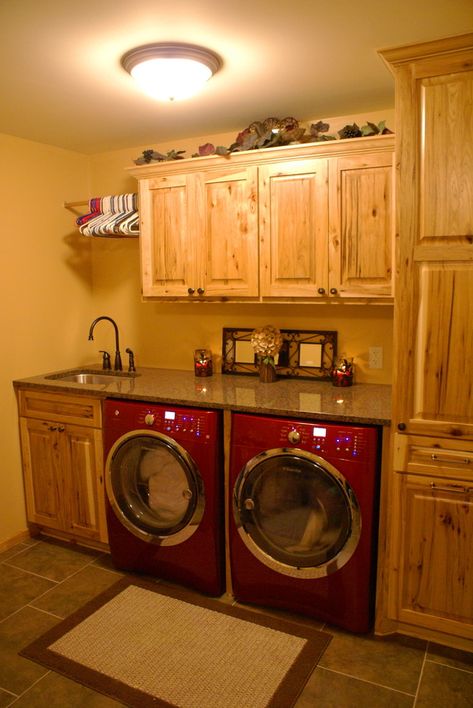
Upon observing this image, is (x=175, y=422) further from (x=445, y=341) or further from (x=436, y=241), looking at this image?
(x=436, y=241)

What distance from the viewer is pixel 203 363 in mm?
3242

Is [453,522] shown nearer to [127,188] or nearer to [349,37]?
[349,37]

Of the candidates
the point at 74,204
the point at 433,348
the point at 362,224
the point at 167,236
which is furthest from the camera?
the point at 74,204

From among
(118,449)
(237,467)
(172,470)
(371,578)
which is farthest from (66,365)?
(371,578)

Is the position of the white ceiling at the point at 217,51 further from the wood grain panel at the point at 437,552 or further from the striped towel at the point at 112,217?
the wood grain panel at the point at 437,552

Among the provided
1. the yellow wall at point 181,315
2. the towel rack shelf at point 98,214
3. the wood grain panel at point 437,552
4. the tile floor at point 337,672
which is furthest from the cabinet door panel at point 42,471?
the wood grain panel at point 437,552

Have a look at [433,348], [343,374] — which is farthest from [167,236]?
[433,348]

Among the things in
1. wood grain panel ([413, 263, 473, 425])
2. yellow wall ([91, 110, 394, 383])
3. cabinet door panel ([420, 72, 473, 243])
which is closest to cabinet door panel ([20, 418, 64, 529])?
yellow wall ([91, 110, 394, 383])

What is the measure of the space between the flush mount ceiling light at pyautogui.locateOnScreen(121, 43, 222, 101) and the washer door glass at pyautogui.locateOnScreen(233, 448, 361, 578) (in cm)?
163

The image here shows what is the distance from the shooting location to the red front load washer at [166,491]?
256 centimetres

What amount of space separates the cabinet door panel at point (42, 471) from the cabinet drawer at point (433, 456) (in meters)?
1.93

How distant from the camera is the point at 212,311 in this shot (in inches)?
133

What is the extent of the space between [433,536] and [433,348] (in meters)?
0.76

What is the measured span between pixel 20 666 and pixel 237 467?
47.5 inches
